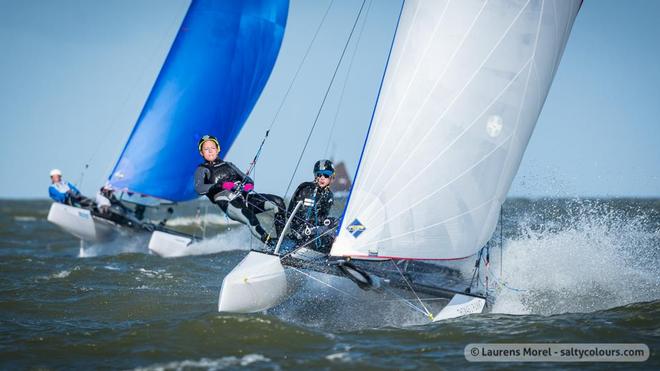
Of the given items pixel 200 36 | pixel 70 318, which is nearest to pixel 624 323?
pixel 70 318

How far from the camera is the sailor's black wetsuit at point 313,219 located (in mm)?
6598

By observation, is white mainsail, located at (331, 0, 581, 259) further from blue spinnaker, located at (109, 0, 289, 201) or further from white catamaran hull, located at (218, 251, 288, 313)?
blue spinnaker, located at (109, 0, 289, 201)

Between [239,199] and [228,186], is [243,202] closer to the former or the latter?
[239,199]

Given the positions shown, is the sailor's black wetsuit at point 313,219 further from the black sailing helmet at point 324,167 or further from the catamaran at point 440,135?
the catamaran at point 440,135

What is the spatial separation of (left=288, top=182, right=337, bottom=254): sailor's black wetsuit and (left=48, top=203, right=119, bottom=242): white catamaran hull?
5.70m

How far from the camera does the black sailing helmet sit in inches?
276

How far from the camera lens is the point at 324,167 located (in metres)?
7.03

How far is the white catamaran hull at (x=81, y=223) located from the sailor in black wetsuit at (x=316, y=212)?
5.71 meters

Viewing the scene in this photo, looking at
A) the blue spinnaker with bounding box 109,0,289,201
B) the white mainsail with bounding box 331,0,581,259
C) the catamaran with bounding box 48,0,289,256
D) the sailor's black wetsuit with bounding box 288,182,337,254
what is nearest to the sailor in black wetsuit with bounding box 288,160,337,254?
the sailor's black wetsuit with bounding box 288,182,337,254

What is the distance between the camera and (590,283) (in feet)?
23.4

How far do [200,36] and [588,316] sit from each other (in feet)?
30.5

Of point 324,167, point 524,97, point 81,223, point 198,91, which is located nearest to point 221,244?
point 81,223

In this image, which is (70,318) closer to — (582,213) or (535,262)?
(535,262)

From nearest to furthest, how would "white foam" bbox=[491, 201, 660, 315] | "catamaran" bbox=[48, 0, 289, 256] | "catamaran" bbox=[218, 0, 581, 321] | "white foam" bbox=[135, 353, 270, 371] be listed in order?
Result: 1. "white foam" bbox=[135, 353, 270, 371]
2. "catamaran" bbox=[218, 0, 581, 321]
3. "white foam" bbox=[491, 201, 660, 315]
4. "catamaran" bbox=[48, 0, 289, 256]
